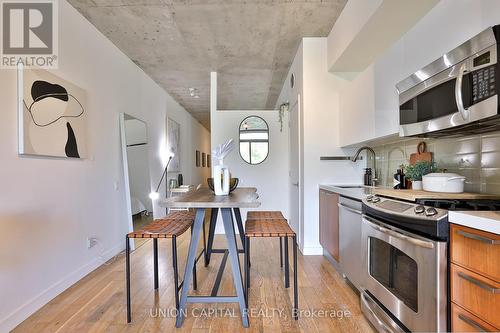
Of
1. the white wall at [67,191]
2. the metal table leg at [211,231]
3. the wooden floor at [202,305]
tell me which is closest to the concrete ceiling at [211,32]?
the white wall at [67,191]

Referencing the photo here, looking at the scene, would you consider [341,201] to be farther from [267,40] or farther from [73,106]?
[73,106]

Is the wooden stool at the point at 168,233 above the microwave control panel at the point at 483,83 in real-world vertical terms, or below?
below

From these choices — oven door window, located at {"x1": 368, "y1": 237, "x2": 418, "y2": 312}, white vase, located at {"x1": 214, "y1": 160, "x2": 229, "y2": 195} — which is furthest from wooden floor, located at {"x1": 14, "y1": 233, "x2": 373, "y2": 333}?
white vase, located at {"x1": 214, "y1": 160, "x2": 229, "y2": 195}

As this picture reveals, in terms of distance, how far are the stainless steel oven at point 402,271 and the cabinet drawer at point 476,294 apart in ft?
0.17

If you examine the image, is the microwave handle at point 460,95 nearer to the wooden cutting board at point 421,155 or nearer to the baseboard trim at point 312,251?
the wooden cutting board at point 421,155

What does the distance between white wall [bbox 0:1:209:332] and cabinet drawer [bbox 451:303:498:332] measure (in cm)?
273

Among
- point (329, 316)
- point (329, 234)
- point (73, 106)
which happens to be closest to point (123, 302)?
point (329, 316)

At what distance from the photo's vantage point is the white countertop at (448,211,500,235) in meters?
1.06

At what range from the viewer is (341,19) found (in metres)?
2.89

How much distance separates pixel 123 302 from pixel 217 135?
3.10 meters

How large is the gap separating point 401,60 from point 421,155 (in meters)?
0.80

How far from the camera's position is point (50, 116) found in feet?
7.68

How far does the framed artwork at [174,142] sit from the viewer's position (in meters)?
5.90

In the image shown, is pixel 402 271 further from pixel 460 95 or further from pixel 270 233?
pixel 460 95
